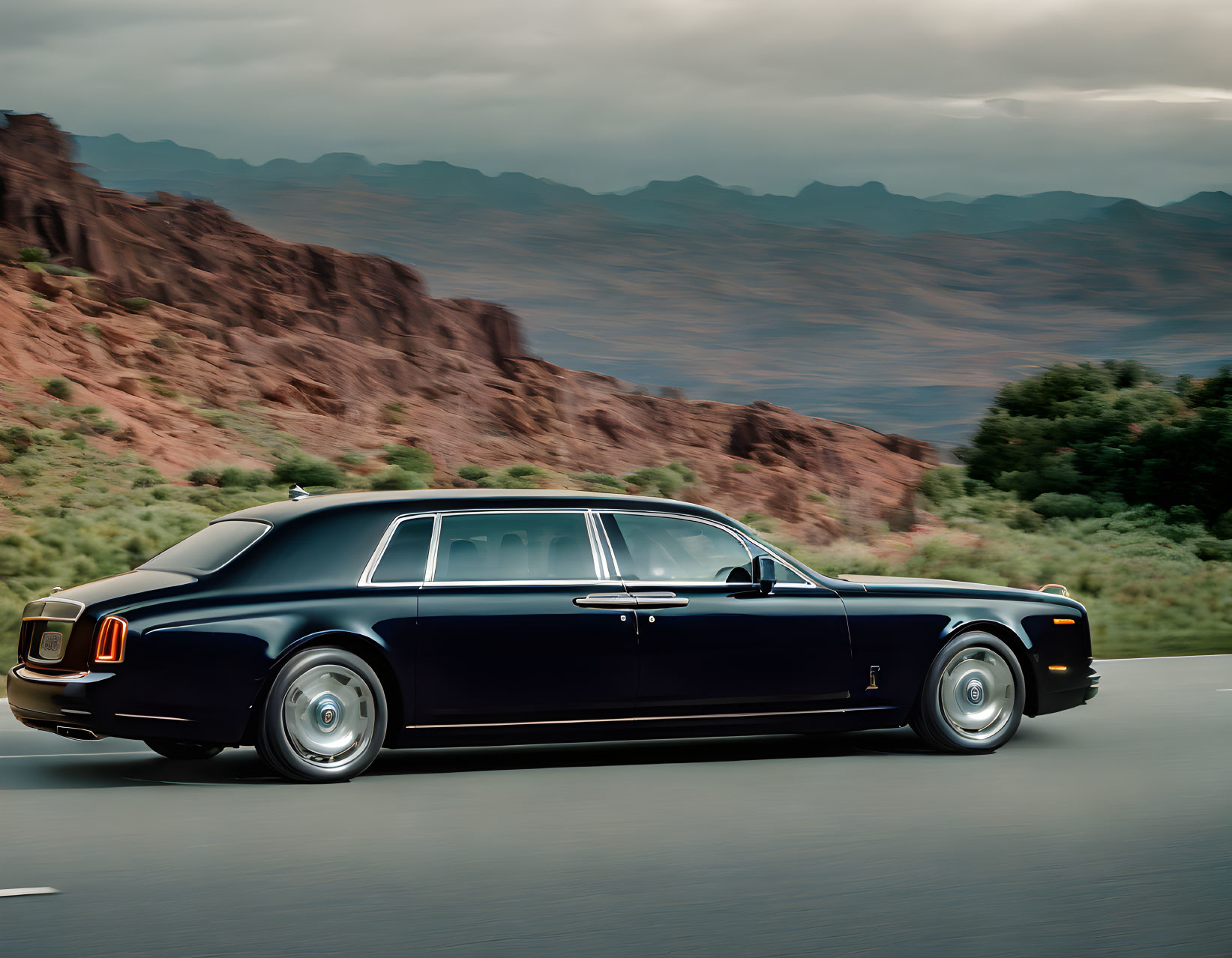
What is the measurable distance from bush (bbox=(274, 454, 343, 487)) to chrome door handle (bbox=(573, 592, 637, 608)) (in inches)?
1213

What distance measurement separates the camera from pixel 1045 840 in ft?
22.7

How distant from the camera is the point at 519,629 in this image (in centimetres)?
856

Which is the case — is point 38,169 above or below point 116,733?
above

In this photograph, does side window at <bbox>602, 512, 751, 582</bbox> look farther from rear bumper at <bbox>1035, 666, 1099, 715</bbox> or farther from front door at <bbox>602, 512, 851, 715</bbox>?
rear bumper at <bbox>1035, 666, 1099, 715</bbox>

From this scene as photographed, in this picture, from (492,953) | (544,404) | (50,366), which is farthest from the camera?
(544,404)

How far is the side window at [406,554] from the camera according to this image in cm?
857

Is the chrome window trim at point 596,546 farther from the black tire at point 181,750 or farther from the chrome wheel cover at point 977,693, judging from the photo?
the black tire at point 181,750

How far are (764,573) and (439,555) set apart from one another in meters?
1.75

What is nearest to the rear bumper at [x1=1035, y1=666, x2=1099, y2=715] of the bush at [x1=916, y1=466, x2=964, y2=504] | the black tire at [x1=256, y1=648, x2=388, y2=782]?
the black tire at [x1=256, y1=648, x2=388, y2=782]

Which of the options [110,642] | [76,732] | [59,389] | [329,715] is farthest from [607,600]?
[59,389]

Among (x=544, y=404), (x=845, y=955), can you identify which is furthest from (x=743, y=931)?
(x=544, y=404)

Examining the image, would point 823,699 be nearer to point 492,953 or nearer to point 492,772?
point 492,772

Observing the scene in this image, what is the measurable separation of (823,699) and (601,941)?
158 inches

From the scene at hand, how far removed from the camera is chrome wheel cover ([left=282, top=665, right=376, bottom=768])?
8227 millimetres
